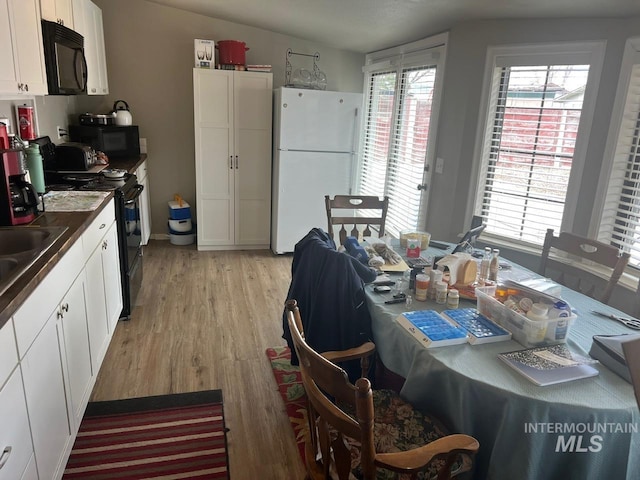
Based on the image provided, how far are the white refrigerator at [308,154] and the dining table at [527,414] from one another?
3161 mm

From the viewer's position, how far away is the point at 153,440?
2078 millimetres

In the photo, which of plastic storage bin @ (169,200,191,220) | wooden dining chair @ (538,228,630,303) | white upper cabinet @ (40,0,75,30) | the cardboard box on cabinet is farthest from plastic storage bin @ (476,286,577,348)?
plastic storage bin @ (169,200,191,220)

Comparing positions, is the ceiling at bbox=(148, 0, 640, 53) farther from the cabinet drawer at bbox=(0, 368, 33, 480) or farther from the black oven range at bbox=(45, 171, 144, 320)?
the cabinet drawer at bbox=(0, 368, 33, 480)

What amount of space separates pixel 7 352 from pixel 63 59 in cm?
228

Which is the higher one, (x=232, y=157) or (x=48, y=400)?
(x=232, y=157)

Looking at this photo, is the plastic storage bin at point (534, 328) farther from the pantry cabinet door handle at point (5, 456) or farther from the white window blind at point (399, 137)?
the white window blind at point (399, 137)

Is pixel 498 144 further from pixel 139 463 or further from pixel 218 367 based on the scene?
pixel 139 463

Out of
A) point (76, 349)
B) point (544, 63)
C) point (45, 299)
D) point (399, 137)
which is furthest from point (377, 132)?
point (45, 299)

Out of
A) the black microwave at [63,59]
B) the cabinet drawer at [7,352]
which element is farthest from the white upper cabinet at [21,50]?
the cabinet drawer at [7,352]

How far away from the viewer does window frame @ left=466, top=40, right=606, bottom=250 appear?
8.94 ft

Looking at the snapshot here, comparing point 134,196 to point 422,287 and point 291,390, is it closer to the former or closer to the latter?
Result: point 291,390

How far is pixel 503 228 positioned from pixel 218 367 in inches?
88.0

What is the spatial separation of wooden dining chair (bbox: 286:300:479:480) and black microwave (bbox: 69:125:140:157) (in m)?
3.37

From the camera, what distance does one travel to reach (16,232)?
6.23 ft
